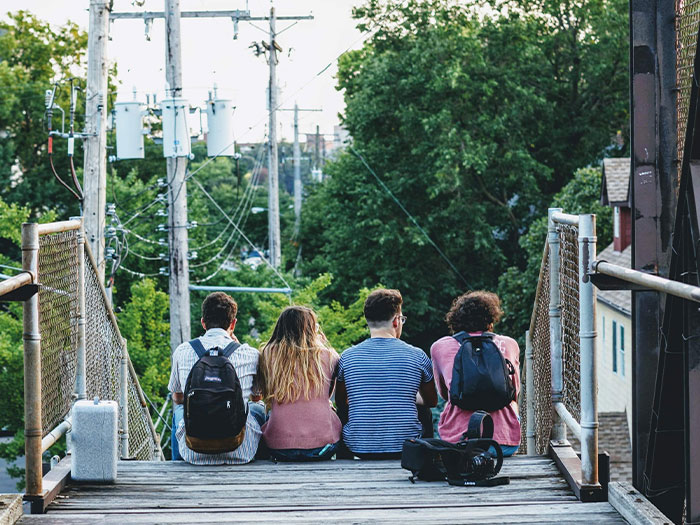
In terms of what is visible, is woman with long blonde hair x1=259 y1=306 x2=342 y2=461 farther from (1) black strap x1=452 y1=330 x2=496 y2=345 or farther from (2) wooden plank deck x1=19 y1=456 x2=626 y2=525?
(1) black strap x1=452 y1=330 x2=496 y2=345

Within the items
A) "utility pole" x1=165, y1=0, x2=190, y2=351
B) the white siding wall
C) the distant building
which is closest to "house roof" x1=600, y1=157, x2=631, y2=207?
the distant building

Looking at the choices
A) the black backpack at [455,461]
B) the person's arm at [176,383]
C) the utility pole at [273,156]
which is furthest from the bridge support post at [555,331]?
the utility pole at [273,156]

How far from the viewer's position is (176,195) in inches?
631

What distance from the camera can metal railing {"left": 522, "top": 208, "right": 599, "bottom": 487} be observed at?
4508mm

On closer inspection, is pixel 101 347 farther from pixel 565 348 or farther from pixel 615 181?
pixel 615 181

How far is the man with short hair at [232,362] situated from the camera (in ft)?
19.9

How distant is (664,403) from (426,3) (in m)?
30.5

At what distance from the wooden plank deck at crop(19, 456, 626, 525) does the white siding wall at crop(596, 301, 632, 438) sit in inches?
697

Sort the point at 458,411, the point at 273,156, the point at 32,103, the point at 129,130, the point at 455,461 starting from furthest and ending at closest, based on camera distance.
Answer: the point at 32,103 < the point at 273,156 < the point at 129,130 < the point at 458,411 < the point at 455,461

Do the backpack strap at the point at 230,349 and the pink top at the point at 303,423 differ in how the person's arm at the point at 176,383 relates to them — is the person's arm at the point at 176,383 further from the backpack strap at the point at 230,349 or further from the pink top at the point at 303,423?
the pink top at the point at 303,423

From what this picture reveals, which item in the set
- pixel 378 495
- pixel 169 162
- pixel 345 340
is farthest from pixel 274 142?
pixel 378 495

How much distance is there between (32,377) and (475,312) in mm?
2689

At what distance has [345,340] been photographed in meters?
21.8

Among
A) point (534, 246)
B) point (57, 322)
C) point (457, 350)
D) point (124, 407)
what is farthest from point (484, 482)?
point (534, 246)
